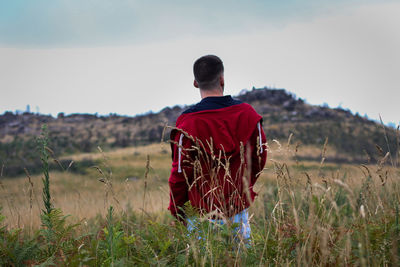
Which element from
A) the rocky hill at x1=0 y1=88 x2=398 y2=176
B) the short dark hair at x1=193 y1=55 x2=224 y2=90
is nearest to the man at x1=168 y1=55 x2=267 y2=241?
the short dark hair at x1=193 y1=55 x2=224 y2=90

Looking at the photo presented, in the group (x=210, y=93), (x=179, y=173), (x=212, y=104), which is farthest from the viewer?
(x=210, y=93)

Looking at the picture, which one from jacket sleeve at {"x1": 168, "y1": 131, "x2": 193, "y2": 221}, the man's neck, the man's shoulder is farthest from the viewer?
the man's neck

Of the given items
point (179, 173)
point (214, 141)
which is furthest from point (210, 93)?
point (179, 173)

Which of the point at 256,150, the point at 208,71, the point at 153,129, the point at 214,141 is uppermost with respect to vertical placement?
the point at 208,71

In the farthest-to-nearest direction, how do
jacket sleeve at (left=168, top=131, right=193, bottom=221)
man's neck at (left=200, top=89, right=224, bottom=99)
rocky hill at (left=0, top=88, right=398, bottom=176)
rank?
rocky hill at (left=0, top=88, right=398, bottom=176), man's neck at (left=200, top=89, right=224, bottom=99), jacket sleeve at (left=168, top=131, right=193, bottom=221)

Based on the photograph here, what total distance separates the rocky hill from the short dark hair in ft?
65.3

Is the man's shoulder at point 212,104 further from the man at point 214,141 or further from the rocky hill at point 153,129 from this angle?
the rocky hill at point 153,129

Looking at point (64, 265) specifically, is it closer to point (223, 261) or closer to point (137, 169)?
point (223, 261)

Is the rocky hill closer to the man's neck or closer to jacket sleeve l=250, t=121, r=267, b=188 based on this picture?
the man's neck

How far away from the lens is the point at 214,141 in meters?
3.07

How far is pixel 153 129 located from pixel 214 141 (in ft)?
164

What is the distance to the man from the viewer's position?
3.04 m

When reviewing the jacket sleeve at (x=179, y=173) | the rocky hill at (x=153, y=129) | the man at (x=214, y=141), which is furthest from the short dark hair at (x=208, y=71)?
the rocky hill at (x=153, y=129)

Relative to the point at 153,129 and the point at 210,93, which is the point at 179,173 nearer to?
the point at 210,93
